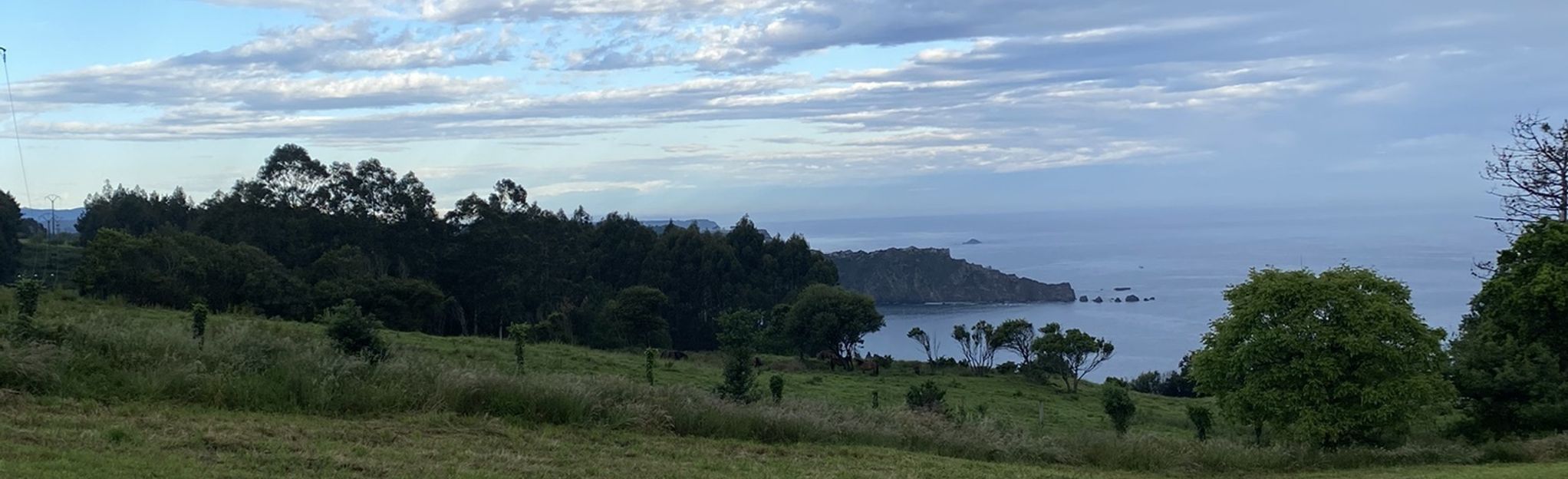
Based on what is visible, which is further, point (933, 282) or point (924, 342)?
point (933, 282)

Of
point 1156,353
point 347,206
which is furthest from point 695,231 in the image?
point 1156,353

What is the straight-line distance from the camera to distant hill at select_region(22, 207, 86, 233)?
66.6m

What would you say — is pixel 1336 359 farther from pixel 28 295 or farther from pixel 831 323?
pixel 831 323

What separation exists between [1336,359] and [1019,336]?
97.7ft

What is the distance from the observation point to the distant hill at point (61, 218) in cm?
6661

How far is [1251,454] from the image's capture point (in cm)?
1377

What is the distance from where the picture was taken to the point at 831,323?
51.5 metres

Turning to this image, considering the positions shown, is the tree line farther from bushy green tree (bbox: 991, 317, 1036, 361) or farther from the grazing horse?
bushy green tree (bbox: 991, 317, 1036, 361)

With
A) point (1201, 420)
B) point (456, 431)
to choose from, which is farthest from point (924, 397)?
point (456, 431)

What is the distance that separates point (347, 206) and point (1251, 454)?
49.0m

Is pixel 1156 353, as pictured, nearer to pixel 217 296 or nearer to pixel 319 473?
pixel 217 296

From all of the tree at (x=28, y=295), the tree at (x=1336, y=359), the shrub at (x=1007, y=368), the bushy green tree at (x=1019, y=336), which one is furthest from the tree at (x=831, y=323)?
the tree at (x=28, y=295)

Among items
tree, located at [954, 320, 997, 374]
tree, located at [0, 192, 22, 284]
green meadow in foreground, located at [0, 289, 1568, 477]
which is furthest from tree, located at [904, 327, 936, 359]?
tree, located at [0, 192, 22, 284]

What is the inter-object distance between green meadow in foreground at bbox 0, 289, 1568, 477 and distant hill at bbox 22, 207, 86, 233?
57.7 m
